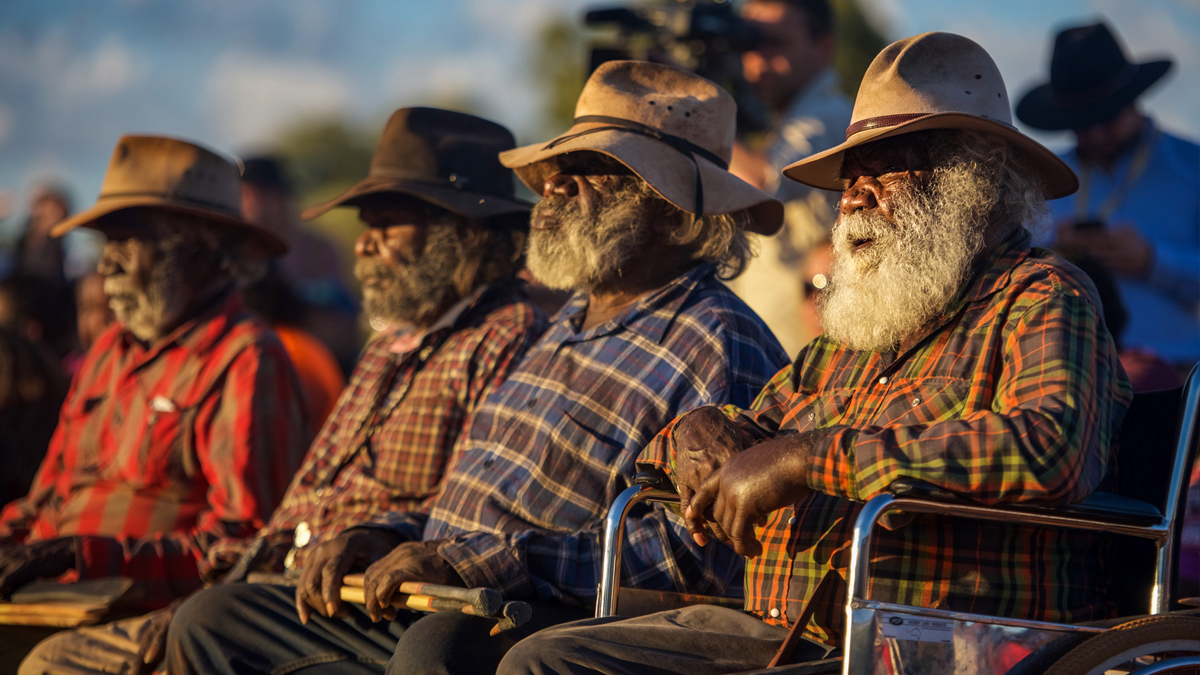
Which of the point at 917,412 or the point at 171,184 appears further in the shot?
the point at 171,184

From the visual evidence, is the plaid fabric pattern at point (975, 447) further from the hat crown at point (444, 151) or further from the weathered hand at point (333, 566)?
the hat crown at point (444, 151)

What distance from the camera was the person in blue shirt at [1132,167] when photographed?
482 centimetres

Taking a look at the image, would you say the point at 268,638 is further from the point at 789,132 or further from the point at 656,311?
the point at 789,132

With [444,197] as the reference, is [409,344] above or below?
below

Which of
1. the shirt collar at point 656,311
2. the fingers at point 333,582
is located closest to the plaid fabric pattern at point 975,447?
the shirt collar at point 656,311

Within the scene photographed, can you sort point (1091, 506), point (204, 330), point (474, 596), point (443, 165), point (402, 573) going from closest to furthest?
point (1091, 506) → point (474, 596) → point (402, 573) → point (443, 165) → point (204, 330)

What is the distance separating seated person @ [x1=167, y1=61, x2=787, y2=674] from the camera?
117 inches

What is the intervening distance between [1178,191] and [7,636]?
4829 mm

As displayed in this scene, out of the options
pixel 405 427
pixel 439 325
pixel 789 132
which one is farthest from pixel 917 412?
pixel 789 132

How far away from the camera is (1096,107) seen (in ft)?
16.4

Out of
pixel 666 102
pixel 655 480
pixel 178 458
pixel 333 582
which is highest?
pixel 666 102

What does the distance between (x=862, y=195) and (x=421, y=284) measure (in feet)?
6.21

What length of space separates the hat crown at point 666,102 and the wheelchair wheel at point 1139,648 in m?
2.06

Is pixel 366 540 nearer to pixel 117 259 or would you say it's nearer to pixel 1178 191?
pixel 117 259
